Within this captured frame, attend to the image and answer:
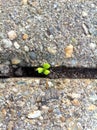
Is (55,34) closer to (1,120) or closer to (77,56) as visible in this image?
(77,56)

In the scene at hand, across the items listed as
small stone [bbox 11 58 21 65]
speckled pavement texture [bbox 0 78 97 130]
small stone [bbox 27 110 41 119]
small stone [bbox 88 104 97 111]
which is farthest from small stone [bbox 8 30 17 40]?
small stone [bbox 88 104 97 111]

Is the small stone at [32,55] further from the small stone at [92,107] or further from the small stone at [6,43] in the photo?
the small stone at [92,107]

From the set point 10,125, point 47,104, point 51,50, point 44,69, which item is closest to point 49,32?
point 51,50

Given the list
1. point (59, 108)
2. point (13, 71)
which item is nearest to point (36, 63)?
point (13, 71)

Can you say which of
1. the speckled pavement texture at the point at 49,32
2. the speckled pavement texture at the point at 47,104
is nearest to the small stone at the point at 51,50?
the speckled pavement texture at the point at 49,32

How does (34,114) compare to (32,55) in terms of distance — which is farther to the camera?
(32,55)

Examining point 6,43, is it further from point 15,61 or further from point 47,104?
point 47,104
